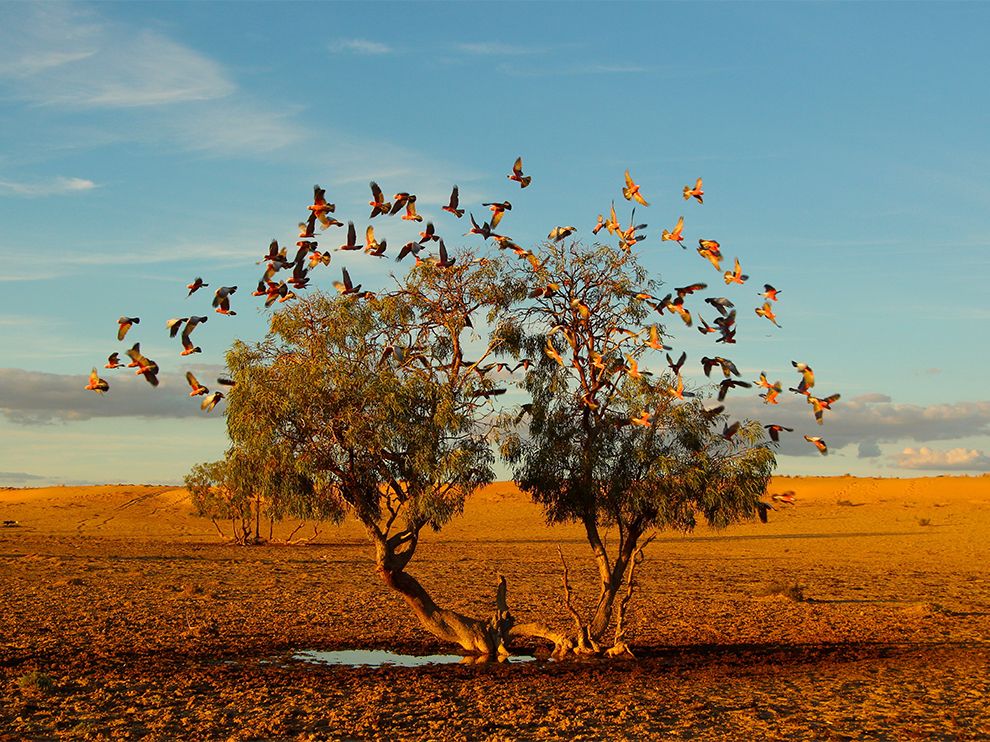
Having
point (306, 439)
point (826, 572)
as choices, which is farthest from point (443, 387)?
point (826, 572)

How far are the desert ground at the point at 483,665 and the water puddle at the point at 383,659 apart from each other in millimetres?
462

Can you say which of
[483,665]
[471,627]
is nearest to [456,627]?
[471,627]

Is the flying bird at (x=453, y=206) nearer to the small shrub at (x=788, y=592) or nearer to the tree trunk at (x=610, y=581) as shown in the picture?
the tree trunk at (x=610, y=581)

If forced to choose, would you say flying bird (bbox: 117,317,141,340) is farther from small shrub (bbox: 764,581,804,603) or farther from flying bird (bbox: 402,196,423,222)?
small shrub (bbox: 764,581,804,603)

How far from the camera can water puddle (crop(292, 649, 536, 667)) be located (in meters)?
19.8

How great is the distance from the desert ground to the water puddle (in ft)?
1.52

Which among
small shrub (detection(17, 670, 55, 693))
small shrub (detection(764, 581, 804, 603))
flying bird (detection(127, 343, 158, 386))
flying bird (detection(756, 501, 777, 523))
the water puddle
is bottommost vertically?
small shrub (detection(764, 581, 804, 603))

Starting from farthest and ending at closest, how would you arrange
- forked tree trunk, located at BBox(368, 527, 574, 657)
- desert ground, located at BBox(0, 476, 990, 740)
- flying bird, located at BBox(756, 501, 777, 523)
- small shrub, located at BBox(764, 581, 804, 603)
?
small shrub, located at BBox(764, 581, 804, 603), forked tree trunk, located at BBox(368, 527, 574, 657), flying bird, located at BBox(756, 501, 777, 523), desert ground, located at BBox(0, 476, 990, 740)

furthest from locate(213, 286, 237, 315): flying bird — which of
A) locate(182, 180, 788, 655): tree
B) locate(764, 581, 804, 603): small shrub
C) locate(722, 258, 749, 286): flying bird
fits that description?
locate(764, 581, 804, 603): small shrub

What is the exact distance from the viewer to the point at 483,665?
19375 millimetres

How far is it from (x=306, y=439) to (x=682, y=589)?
18.7m

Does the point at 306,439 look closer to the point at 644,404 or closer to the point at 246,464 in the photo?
the point at 246,464

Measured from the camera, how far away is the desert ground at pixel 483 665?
14.9 meters


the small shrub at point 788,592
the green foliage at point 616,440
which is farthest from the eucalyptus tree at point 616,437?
the small shrub at point 788,592
